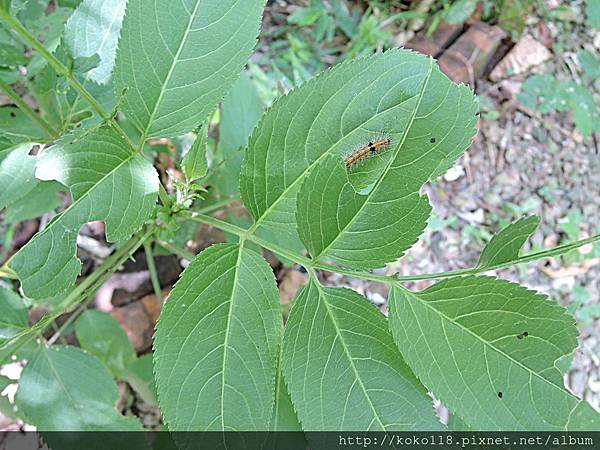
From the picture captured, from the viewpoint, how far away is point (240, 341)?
797 mm

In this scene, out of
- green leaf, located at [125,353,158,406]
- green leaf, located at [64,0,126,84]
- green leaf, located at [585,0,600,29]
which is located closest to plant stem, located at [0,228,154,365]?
green leaf, located at [64,0,126,84]

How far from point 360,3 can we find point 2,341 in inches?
89.2

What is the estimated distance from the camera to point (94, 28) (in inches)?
42.6

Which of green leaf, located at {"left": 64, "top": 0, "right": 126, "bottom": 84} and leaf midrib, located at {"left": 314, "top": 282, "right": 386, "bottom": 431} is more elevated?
green leaf, located at {"left": 64, "top": 0, "right": 126, "bottom": 84}

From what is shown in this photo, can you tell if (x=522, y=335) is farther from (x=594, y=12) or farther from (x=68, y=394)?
(x=594, y=12)

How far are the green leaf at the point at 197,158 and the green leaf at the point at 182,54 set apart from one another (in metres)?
0.02

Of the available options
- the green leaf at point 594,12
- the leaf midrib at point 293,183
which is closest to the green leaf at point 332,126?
the leaf midrib at point 293,183

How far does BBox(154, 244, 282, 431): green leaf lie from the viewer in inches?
30.5

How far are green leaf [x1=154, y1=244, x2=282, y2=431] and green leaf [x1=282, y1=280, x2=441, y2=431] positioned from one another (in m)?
0.04

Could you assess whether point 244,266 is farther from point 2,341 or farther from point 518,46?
point 518,46

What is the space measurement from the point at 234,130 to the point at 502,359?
0.88 metres

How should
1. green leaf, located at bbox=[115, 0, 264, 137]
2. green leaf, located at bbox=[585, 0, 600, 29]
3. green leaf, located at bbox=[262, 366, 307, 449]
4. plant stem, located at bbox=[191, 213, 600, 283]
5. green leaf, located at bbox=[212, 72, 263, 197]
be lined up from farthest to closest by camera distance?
green leaf, located at bbox=[585, 0, 600, 29] < green leaf, located at bbox=[212, 72, 263, 197] < green leaf, located at bbox=[262, 366, 307, 449] < green leaf, located at bbox=[115, 0, 264, 137] < plant stem, located at bbox=[191, 213, 600, 283]

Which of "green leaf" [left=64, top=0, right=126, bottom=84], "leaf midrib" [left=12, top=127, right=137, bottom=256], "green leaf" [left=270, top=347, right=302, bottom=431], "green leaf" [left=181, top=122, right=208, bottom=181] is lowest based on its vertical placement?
"green leaf" [left=270, top=347, right=302, bottom=431]

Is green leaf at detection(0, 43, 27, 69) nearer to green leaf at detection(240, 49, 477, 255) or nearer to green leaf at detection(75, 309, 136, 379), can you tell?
green leaf at detection(240, 49, 477, 255)
